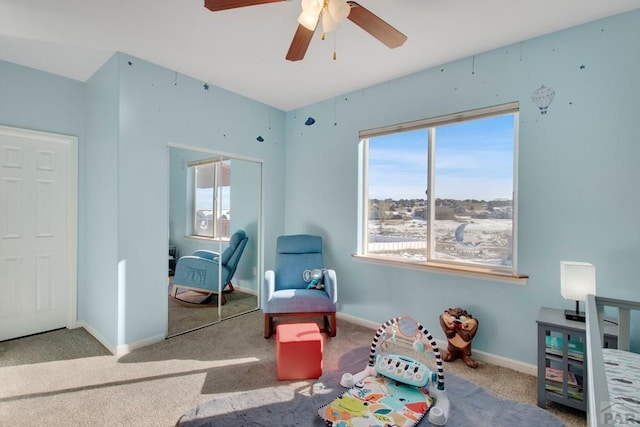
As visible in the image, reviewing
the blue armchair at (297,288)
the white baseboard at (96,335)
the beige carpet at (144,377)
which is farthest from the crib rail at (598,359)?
the white baseboard at (96,335)

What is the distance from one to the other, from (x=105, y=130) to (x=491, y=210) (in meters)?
3.50

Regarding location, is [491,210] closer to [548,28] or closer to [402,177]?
[402,177]

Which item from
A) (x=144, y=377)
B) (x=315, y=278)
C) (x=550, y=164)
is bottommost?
(x=144, y=377)

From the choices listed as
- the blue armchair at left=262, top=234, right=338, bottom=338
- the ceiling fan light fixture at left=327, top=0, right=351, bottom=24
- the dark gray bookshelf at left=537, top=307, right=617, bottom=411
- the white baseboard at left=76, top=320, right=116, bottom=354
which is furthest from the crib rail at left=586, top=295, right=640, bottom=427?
the white baseboard at left=76, top=320, right=116, bottom=354

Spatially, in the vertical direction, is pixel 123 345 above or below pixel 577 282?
below

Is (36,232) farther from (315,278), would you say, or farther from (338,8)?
(338,8)

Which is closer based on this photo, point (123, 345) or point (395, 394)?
point (395, 394)

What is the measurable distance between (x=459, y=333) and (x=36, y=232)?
3.99 meters

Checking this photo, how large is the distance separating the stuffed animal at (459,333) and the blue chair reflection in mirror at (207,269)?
2243 millimetres

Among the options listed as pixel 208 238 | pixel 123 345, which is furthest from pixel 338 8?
pixel 123 345

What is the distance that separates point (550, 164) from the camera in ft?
7.49

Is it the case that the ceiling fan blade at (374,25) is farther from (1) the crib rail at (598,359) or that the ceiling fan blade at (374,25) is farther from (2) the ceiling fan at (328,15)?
(1) the crib rail at (598,359)

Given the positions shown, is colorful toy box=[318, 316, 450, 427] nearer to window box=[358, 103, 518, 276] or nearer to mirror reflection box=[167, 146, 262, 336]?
window box=[358, 103, 518, 276]

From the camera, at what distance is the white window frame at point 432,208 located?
2455 mm
